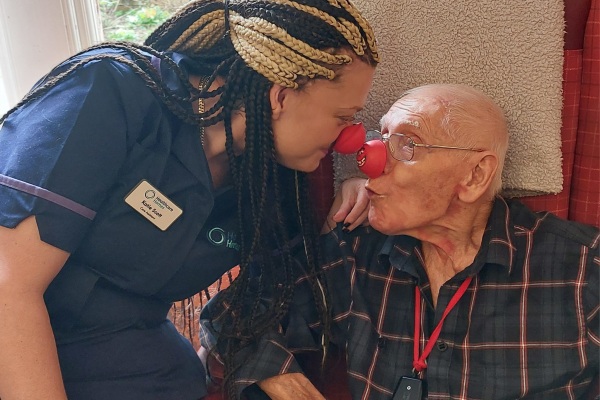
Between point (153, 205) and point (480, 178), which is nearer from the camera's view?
point (153, 205)

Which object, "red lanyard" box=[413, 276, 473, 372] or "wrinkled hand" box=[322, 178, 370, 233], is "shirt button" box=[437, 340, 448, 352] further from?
"wrinkled hand" box=[322, 178, 370, 233]

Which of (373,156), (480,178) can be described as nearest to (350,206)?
(373,156)

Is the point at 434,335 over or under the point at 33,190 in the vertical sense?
under

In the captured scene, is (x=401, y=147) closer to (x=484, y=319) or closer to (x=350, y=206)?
(x=350, y=206)

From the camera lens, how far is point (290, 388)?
4.31 feet

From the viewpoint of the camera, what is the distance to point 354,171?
4.95 ft

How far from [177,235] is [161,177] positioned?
0.37 ft

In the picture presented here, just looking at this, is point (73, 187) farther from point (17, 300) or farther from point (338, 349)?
point (338, 349)

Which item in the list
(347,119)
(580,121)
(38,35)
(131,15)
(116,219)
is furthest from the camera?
(131,15)

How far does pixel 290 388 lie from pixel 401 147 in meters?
0.54

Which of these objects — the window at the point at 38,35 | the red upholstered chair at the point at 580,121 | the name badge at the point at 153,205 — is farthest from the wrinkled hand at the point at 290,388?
the window at the point at 38,35

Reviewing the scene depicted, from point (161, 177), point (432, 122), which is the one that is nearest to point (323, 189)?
point (432, 122)

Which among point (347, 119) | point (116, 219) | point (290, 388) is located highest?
point (347, 119)

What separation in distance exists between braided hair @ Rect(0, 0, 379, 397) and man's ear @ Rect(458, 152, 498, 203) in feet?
1.00
